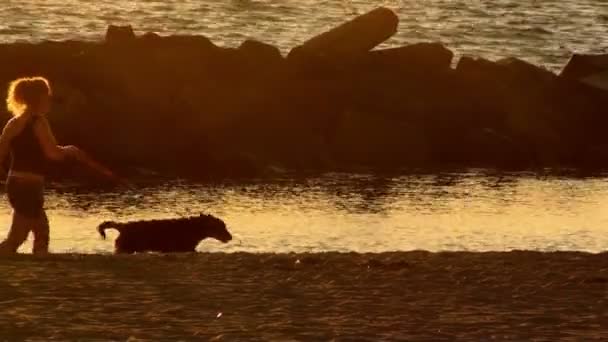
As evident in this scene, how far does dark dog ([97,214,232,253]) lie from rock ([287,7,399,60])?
20.5m

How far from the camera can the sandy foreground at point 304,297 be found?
9805 millimetres

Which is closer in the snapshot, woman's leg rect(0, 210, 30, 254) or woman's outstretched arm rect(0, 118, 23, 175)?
woman's outstretched arm rect(0, 118, 23, 175)

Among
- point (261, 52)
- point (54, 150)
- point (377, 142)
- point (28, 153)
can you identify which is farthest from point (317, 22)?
point (54, 150)

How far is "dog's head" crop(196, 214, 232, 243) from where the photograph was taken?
15781 mm

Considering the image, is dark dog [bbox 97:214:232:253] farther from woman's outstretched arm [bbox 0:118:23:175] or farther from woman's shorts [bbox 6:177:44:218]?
woman's outstretched arm [bbox 0:118:23:175]

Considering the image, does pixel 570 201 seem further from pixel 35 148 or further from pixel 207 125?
pixel 35 148

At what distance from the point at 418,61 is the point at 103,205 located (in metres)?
13.7

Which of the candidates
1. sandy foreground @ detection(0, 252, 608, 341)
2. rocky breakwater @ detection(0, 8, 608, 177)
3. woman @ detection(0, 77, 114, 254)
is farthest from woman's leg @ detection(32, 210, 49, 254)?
rocky breakwater @ detection(0, 8, 608, 177)

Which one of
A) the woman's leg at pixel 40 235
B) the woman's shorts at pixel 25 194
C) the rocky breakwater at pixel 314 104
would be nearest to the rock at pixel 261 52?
the rocky breakwater at pixel 314 104

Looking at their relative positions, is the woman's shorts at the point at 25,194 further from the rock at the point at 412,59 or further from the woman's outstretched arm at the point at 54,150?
the rock at the point at 412,59

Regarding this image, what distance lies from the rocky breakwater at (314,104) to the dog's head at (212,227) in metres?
12.4

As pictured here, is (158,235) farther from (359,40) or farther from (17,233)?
(359,40)

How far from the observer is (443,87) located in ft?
117

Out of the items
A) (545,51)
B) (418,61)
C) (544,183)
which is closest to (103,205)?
(544,183)
